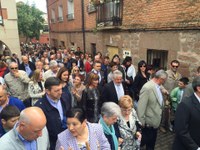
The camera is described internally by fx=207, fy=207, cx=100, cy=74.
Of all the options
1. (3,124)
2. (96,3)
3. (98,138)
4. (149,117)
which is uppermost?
(96,3)

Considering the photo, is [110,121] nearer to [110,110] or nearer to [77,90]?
[110,110]

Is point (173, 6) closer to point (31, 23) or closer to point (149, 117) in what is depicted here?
point (149, 117)

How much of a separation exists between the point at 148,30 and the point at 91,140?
564 centimetres

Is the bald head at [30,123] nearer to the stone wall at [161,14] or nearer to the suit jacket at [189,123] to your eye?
the suit jacket at [189,123]

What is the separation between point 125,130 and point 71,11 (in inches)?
582

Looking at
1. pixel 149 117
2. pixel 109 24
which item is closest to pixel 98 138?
pixel 149 117

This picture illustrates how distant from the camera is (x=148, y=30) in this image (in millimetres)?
7309

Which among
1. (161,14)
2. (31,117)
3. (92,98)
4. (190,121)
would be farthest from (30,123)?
(161,14)

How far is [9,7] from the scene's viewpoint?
44.8 ft

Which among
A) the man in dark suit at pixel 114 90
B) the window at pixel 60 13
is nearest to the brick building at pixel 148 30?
the man in dark suit at pixel 114 90

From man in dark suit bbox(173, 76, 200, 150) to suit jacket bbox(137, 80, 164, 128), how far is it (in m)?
0.97

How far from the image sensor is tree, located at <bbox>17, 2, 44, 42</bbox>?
1016 inches

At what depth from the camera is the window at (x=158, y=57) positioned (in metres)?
7.02

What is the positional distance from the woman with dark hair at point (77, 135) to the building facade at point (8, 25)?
42.6ft
